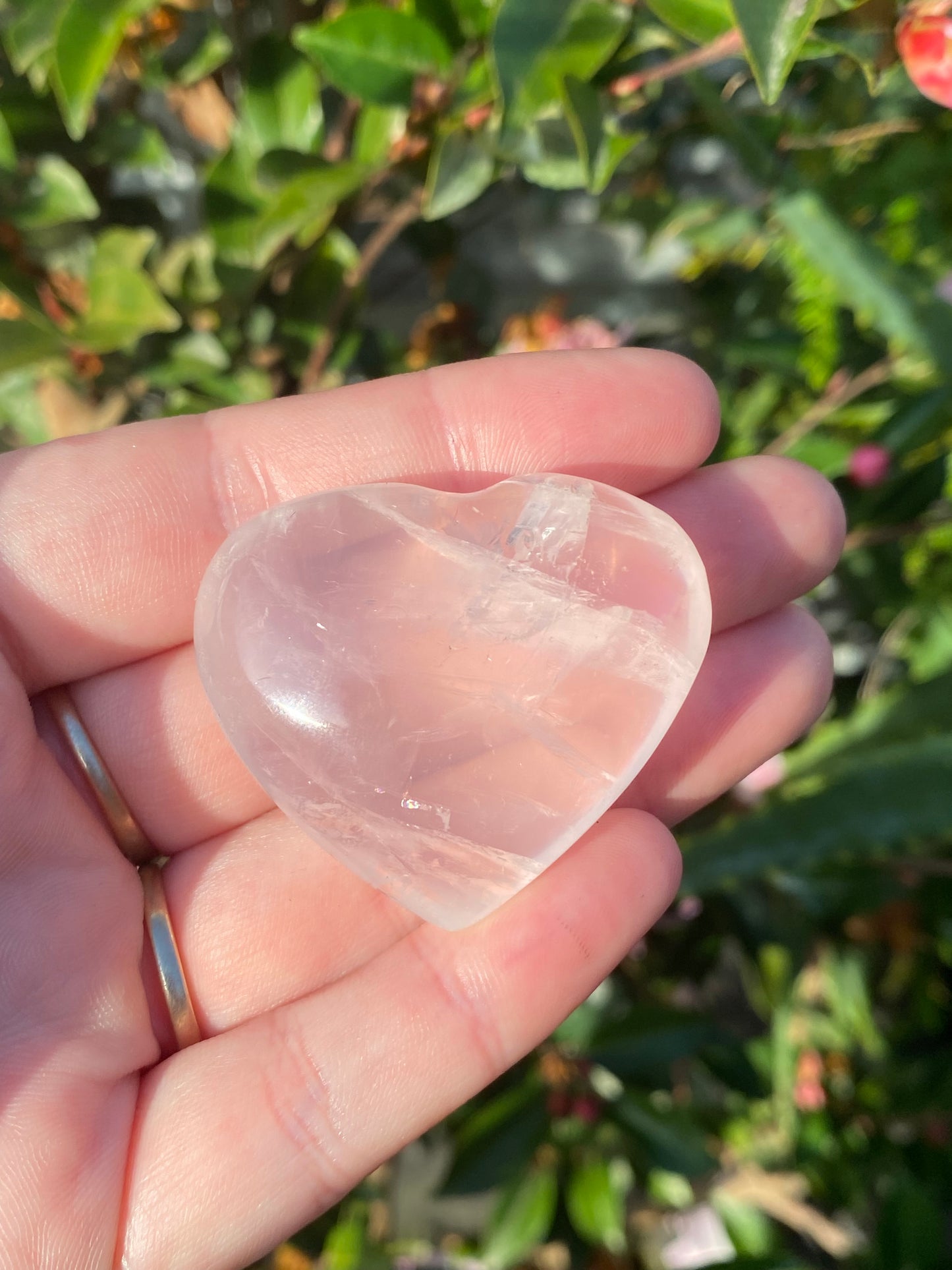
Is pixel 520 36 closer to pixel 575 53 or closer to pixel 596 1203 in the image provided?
pixel 575 53

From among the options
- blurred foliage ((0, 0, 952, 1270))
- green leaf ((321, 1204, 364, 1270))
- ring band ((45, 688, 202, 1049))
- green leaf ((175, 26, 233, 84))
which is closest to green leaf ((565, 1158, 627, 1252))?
blurred foliage ((0, 0, 952, 1270))

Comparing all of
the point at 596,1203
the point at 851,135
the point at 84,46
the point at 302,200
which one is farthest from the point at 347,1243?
the point at 851,135

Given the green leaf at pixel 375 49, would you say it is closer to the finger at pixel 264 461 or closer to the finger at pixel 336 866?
the finger at pixel 264 461

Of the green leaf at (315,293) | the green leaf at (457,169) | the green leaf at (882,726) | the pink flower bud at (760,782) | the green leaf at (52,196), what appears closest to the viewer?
the green leaf at (457,169)

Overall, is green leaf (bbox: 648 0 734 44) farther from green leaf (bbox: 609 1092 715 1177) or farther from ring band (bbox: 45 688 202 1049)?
green leaf (bbox: 609 1092 715 1177)

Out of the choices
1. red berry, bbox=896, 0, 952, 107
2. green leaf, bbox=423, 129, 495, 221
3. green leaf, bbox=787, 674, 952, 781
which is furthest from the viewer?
green leaf, bbox=787, 674, 952, 781

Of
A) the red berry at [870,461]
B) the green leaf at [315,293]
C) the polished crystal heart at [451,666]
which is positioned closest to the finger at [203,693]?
the polished crystal heart at [451,666]

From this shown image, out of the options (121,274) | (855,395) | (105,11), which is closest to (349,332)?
(121,274)
